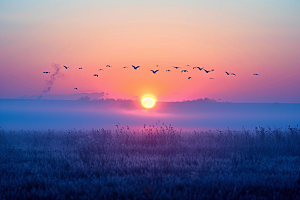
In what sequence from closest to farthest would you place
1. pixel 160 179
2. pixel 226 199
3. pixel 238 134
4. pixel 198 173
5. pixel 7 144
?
pixel 226 199 < pixel 160 179 < pixel 198 173 < pixel 7 144 < pixel 238 134

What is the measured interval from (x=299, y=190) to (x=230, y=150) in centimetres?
689

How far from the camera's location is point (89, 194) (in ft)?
22.6

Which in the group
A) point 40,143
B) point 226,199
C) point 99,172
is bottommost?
point 226,199

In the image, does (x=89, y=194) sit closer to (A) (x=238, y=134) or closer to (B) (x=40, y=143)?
(B) (x=40, y=143)

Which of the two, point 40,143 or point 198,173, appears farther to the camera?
point 40,143

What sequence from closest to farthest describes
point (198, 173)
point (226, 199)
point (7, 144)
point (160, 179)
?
point (226, 199) → point (160, 179) → point (198, 173) → point (7, 144)

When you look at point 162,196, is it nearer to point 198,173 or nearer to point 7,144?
point 198,173

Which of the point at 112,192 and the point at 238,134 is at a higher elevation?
the point at 238,134

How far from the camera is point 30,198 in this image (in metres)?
6.80

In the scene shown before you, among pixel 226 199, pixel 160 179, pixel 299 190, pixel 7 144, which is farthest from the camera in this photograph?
pixel 7 144

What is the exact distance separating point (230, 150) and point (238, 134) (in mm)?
3999

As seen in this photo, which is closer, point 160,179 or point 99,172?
point 160,179

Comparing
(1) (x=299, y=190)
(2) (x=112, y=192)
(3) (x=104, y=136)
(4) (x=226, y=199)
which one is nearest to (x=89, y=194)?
(2) (x=112, y=192)

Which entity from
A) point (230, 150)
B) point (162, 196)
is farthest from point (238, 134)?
point (162, 196)
